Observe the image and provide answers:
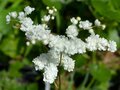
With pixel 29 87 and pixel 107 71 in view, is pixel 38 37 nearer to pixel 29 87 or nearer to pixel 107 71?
pixel 29 87

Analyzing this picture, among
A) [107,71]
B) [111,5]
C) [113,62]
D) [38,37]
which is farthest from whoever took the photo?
[113,62]

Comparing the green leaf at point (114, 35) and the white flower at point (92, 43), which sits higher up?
the green leaf at point (114, 35)

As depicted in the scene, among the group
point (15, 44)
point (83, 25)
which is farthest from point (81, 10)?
point (83, 25)

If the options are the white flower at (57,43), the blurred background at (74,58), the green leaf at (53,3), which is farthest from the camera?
the blurred background at (74,58)

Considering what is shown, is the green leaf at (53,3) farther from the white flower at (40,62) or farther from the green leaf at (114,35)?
the white flower at (40,62)

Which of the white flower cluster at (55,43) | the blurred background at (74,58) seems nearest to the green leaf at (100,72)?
the blurred background at (74,58)

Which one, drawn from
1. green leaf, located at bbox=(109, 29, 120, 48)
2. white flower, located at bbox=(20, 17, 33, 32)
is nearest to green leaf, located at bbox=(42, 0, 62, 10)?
green leaf, located at bbox=(109, 29, 120, 48)

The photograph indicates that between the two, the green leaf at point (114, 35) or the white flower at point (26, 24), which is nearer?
the white flower at point (26, 24)
